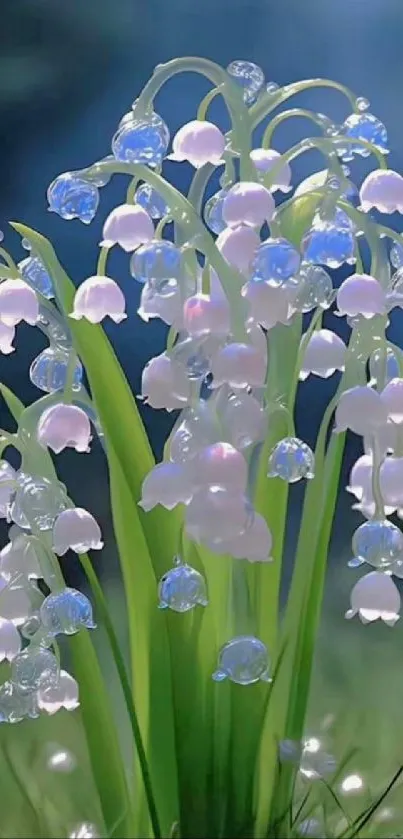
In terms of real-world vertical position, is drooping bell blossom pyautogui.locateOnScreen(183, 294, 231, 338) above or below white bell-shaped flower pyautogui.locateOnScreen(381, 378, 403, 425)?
above

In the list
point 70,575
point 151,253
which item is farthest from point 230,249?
point 70,575

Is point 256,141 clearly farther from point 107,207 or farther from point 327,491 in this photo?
point 327,491

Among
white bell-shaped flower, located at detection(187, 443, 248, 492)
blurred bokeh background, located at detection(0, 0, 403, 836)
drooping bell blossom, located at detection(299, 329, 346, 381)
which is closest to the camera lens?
white bell-shaped flower, located at detection(187, 443, 248, 492)

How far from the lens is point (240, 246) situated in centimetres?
78

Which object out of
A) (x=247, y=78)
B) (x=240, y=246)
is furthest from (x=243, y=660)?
(x=247, y=78)

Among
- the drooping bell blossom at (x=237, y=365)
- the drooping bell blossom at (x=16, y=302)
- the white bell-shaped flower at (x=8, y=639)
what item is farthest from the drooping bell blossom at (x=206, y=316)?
the white bell-shaped flower at (x=8, y=639)

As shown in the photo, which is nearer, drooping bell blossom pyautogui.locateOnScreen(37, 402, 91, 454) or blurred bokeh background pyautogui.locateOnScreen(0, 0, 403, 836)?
drooping bell blossom pyautogui.locateOnScreen(37, 402, 91, 454)

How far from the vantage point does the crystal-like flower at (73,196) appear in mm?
773

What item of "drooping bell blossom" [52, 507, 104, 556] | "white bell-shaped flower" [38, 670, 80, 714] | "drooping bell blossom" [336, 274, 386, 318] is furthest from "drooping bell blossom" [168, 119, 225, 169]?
"white bell-shaped flower" [38, 670, 80, 714]

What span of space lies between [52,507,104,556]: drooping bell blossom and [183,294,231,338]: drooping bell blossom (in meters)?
0.15

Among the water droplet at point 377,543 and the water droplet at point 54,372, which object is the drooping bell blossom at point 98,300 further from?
the water droplet at point 377,543

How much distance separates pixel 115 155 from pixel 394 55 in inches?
17.5

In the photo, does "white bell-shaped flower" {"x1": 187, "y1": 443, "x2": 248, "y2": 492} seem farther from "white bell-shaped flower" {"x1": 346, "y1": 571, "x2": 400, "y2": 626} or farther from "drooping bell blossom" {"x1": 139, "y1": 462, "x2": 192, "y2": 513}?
"white bell-shaped flower" {"x1": 346, "y1": 571, "x2": 400, "y2": 626}

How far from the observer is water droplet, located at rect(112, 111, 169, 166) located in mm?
777
